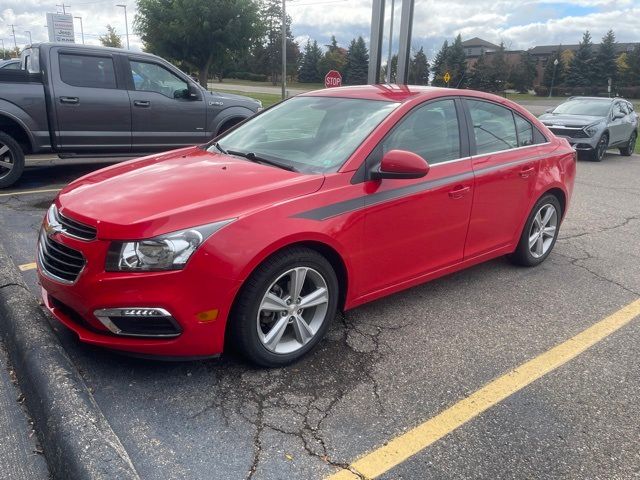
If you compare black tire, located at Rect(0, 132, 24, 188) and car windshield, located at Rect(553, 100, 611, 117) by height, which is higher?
car windshield, located at Rect(553, 100, 611, 117)

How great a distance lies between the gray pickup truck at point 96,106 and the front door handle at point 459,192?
221 inches

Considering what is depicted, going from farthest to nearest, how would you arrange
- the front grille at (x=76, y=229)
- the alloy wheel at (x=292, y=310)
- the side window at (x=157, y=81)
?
the side window at (x=157, y=81)
the alloy wheel at (x=292, y=310)
the front grille at (x=76, y=229)

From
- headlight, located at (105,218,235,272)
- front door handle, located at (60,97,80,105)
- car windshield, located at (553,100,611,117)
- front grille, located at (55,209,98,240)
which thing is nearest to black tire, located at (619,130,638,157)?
car windshield, located at (553,100,611,117)

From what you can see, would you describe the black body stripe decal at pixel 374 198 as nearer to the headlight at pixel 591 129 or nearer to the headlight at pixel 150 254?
the headlight at pixel 150 254

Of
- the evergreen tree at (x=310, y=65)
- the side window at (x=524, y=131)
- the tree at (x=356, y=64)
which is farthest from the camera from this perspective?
the evergreen tree at (x=310, y=65)

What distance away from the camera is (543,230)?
502 centimetres

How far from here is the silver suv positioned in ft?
45.5

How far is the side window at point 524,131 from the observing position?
4684 millimetres

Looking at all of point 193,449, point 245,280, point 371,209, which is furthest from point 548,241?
point 193,449

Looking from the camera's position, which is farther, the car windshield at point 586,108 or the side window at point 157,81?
the car windshield at point 586,108

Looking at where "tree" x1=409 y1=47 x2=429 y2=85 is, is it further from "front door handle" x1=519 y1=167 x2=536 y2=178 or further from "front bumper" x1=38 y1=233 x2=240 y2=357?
"front bumper" x1=38 y1=233 x2=240 y2=357

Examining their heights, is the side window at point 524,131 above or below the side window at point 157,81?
below

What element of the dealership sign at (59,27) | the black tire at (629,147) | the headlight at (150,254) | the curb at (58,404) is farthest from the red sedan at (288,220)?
the dealership sign at (59,27)

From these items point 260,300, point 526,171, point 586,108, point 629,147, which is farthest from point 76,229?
point 629,147
